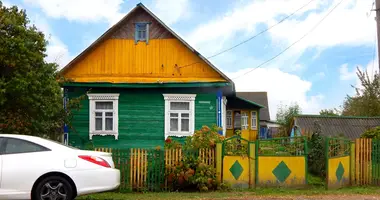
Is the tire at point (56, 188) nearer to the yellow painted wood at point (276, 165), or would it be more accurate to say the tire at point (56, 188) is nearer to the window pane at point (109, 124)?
the yellow painted wood at point (276, 165)

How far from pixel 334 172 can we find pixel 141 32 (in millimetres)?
9351

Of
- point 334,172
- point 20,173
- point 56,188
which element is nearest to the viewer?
point 20,173

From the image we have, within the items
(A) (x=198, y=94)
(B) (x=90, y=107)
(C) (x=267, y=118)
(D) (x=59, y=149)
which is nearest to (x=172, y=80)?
(A) (x=198, y=94)


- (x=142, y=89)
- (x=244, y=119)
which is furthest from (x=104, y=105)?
A: (x=244, y=119)

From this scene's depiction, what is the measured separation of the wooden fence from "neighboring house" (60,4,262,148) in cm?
541

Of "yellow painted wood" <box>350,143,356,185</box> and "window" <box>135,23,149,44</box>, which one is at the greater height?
"window" <box>135,23,149,44</box>

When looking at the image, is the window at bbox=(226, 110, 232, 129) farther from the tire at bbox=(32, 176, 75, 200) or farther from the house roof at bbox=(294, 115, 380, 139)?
the tire at bbox=(32, 176, 75, 200)

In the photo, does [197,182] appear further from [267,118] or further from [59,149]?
[267,118]

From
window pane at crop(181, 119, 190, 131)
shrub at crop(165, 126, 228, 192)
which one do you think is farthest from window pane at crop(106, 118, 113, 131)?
shrub at crop(165, 126, 228, 192)

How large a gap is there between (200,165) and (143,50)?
24.7 feet

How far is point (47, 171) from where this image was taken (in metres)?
7.80

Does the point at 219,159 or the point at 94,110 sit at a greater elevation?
the point at 94,110

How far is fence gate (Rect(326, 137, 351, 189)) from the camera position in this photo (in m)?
11.2

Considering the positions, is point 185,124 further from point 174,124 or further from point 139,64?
point 139,64
